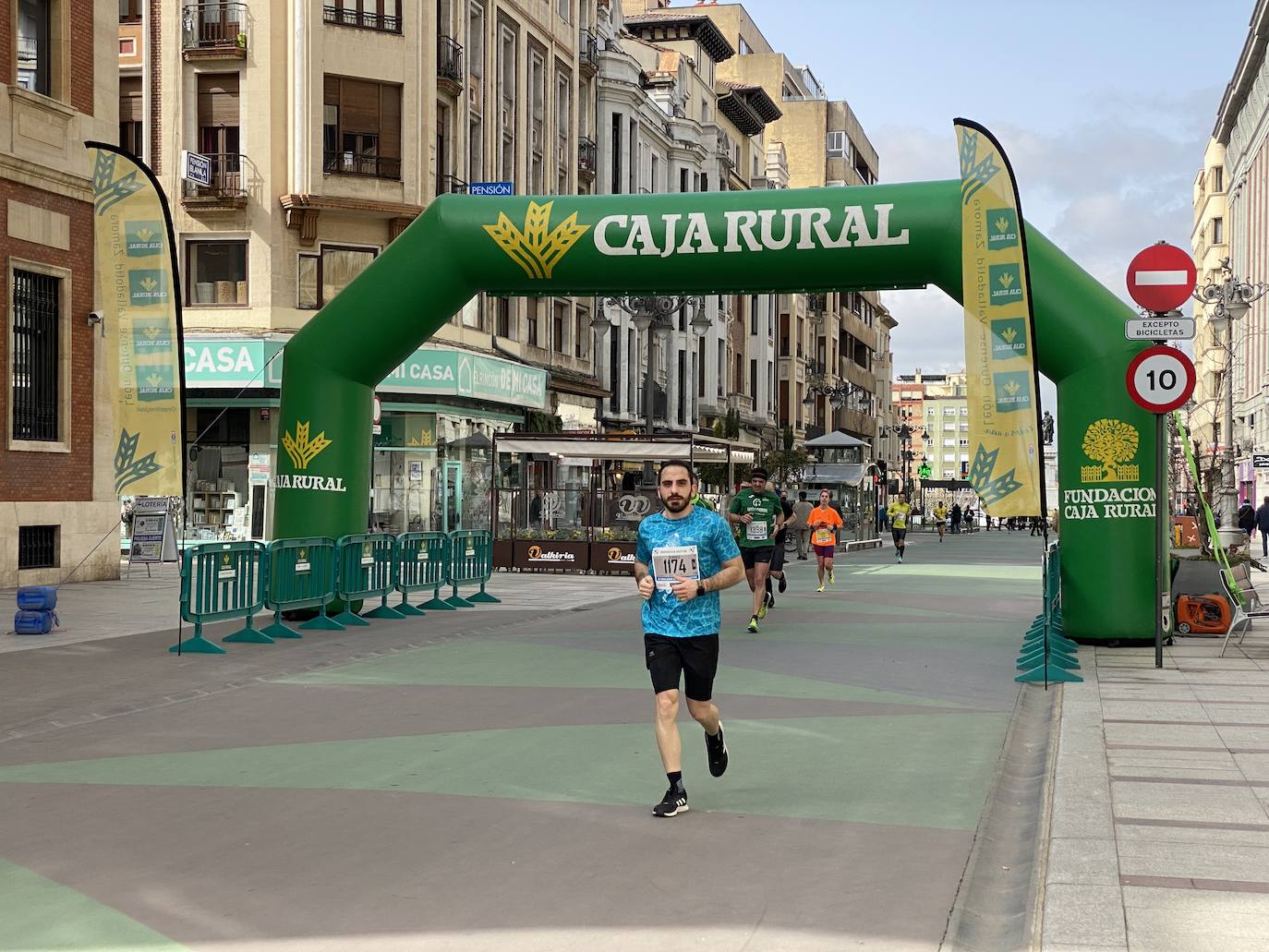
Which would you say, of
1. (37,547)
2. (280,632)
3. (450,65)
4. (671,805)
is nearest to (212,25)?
(450,65)

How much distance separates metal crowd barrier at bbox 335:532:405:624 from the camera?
17375mm

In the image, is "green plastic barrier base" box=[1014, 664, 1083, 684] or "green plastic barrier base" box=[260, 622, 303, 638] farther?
"green plastic barrier base" box=[260, 622, 303, 638]

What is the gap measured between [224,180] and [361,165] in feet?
9.88

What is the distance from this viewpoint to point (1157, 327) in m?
13.2

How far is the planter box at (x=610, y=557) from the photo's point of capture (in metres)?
29.5

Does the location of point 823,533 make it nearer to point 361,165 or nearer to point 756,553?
point 756,553

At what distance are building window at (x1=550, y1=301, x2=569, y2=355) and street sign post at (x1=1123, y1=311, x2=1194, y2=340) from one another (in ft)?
108

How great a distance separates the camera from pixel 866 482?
198 ft

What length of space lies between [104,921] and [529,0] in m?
40.6

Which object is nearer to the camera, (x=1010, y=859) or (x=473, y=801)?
(x=1010, y=859)

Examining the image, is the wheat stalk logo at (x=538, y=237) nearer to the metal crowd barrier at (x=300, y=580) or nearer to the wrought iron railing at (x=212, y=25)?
the metal crowd barrier at (x=300, y=580)

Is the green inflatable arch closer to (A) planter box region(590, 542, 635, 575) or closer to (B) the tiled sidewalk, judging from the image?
(B) the tiled sidewalk

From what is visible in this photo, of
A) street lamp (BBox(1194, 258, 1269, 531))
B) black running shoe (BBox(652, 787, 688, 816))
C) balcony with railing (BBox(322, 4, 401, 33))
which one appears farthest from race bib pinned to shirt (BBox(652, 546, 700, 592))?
balcony with railing (BBox(322, 4, 401, 33))

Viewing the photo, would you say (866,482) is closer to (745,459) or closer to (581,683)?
(745,459)
